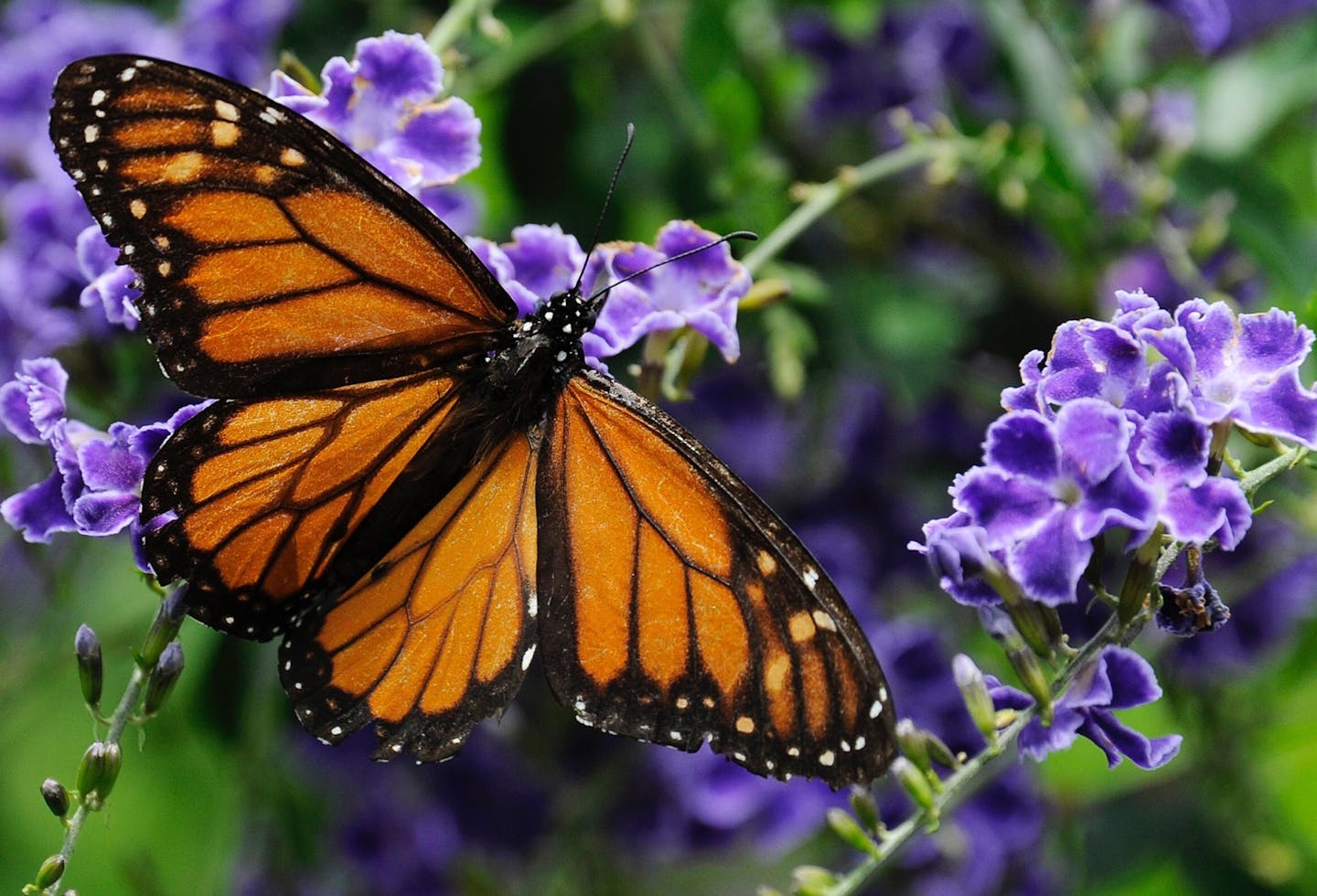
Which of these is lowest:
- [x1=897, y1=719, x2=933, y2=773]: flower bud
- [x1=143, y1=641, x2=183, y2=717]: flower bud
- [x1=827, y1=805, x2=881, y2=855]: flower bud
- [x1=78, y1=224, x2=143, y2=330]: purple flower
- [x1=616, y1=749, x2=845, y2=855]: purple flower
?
[x1=616, y1=749, x2=845, y2=855]: purple flower

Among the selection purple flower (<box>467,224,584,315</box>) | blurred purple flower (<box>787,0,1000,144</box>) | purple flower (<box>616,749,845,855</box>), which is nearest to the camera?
purple flower (<box>467,224,584,315</box>)

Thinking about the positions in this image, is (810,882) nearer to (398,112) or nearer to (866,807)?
(866,807)

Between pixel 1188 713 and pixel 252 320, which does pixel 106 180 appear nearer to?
pixel 252 320

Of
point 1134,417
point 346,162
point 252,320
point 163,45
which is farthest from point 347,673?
point 163,45

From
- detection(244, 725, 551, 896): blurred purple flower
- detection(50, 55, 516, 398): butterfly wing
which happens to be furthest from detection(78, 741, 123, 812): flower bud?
detection(244, 725, 551, 896): blurred purple flower

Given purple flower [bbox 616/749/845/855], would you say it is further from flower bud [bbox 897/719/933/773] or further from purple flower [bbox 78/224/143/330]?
purple flower [bbox 78/224/143/330]

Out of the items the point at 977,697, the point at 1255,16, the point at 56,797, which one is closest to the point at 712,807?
the point at 977,697

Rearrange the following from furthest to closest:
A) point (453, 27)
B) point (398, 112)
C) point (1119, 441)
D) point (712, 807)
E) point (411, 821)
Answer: point (411, 821), point (712, 807), point (453, 27), point (398, 112), point (1119, 441)
